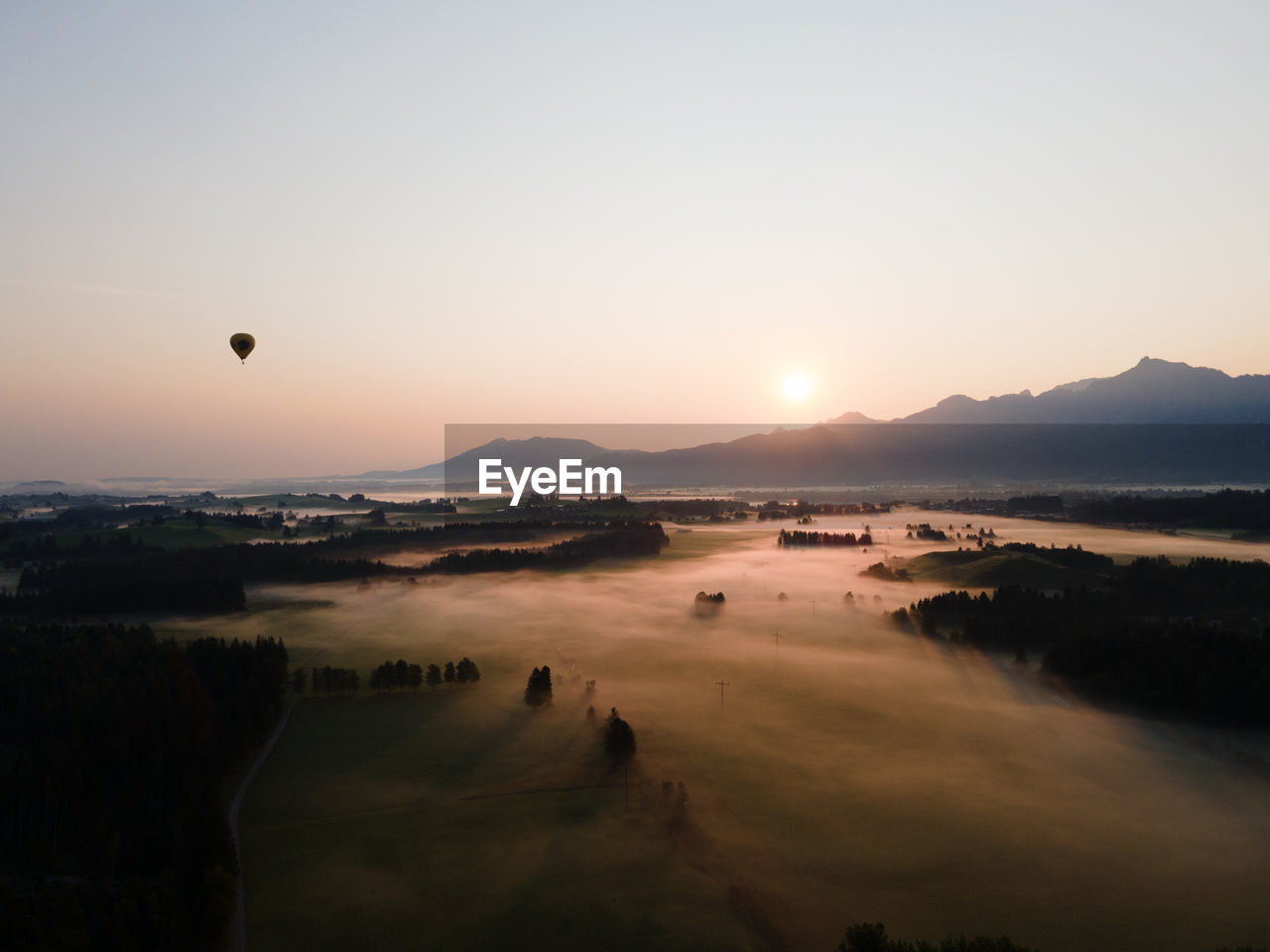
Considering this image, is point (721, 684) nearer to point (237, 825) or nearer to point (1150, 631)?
point (237, 825)

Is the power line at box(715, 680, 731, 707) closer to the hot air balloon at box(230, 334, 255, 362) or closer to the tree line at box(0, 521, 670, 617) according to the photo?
the hot air balloon at box(230, 334, 255, 362)

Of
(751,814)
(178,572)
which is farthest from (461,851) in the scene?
(178,572)

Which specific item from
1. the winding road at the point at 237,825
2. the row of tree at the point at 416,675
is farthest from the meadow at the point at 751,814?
the row of tree at the point at 416,675

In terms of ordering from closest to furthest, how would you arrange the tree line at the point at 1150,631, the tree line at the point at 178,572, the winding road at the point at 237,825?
the winding road at the point at 237,825, the tree line at the point at 1150,631, the tree line at the point at 178,572

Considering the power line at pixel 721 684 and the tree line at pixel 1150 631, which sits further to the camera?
the power line at pixel 721 684

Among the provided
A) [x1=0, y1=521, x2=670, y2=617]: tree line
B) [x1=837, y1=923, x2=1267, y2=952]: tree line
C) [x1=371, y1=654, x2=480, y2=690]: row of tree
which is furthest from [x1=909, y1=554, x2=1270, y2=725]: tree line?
[x1=0, y1=521, x2=670, y2=617]: tree line

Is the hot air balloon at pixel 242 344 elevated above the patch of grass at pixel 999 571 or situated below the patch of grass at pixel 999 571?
above

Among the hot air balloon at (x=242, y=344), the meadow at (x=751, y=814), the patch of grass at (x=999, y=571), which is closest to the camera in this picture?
the meadow at (x=751, y=814)

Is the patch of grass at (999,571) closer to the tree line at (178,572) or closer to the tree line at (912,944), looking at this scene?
the tree line at (178,572)
